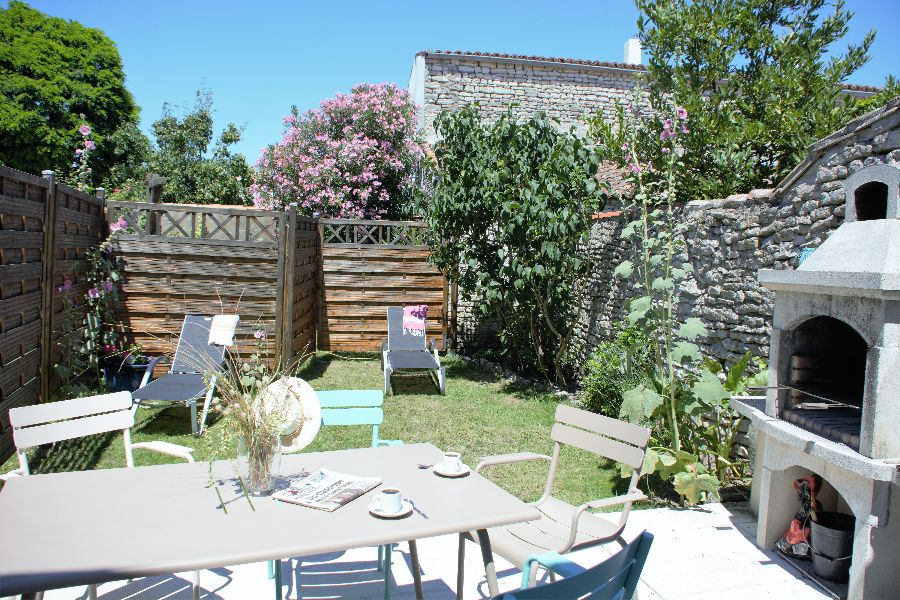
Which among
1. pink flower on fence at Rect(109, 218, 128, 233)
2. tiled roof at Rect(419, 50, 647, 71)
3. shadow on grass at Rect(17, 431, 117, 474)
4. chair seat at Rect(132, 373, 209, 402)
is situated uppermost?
tiled roof at Rect(419, 50, 647, 71)

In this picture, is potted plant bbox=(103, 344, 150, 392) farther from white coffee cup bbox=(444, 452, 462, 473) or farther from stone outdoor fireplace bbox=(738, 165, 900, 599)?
stone outdoor fireplace bbox=(738, 165, 900, 599)

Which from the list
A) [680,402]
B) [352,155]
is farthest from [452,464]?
[352,155]

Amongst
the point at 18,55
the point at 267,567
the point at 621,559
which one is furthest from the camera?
the point at 18,55

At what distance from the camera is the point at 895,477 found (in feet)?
8.52

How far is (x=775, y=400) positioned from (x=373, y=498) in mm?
2413

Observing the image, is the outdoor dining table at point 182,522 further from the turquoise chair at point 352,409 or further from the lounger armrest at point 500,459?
the turquoise chair at point 352,409

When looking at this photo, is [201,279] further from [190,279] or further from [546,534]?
[546,534]

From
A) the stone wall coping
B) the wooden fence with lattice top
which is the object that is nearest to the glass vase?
the stone wall coping

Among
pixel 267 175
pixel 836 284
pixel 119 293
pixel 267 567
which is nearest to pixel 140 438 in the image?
pixel 119 293

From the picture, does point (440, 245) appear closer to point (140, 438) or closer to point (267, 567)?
point (140, 438)

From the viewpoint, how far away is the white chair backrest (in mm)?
2693

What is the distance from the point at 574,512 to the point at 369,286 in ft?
23.6

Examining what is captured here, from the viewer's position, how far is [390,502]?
212 cm

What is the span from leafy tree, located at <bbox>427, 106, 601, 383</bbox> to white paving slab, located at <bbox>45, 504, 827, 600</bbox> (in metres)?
4.20
